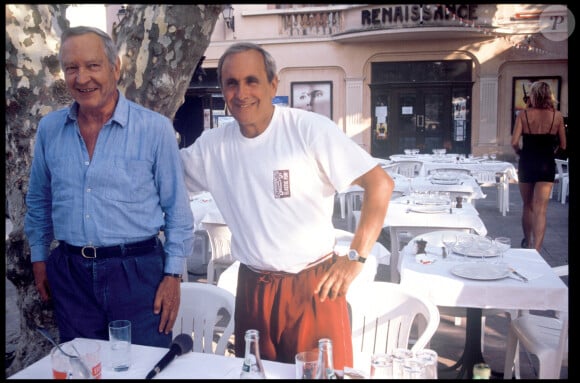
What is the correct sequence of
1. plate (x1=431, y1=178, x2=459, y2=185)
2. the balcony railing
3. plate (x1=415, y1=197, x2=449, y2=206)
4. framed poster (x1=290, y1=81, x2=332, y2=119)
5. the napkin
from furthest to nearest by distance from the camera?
framed poster (x1=290, y1=81, x2=332, y2=119), the balcony railing, plate (x1=431, y1=178, x2=459, y2=185), plate (x1=415, y1=197, x2=449, y2=206), the napkin

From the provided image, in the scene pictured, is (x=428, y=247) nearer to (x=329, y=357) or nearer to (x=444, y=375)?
(x=444, y=375)

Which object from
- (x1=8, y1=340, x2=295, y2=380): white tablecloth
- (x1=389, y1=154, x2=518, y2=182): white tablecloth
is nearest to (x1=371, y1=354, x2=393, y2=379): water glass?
(x1=8, y1=340, x2=295, y2=380): white tablecloth

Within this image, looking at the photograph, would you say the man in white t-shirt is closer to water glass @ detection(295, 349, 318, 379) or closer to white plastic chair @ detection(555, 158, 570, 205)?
water glass @ detection(295, 349, 318, 379)

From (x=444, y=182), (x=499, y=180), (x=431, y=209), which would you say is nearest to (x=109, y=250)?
(x=431, y=209)

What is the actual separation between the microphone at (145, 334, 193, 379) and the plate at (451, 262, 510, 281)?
1771 millimetres

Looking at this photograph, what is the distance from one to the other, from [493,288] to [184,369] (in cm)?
183

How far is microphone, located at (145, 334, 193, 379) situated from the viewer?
1.87 meters

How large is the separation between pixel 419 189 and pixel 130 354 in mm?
5117

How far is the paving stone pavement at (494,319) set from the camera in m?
3.97

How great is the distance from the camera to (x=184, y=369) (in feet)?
A: 6.28

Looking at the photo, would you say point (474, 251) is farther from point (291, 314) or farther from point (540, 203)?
point (540, 203)

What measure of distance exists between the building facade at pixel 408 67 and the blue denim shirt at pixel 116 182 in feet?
43.4

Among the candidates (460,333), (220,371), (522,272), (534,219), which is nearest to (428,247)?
(522,272)

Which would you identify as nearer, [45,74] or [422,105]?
[45,74]
